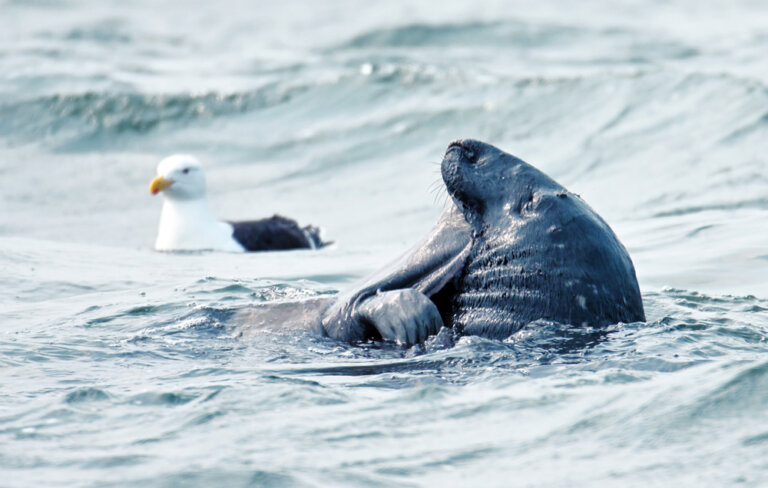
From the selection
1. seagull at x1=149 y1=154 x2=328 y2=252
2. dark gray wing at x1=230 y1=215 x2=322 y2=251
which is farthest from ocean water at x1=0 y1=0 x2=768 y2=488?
seagull at x1=149 y1=154 x2=328 y2=252

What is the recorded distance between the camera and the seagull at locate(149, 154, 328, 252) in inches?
436

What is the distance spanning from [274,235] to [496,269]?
647cm

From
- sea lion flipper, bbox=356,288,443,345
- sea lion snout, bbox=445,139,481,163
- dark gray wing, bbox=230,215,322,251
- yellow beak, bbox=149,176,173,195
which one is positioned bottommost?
sea lion flipper, bbox=356,288,443,345

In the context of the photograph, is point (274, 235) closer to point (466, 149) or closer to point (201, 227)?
point (201, 227)

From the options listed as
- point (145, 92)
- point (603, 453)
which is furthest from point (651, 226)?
point (145, 92)

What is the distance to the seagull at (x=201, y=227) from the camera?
11.1 meters

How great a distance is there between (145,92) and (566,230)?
1385cm

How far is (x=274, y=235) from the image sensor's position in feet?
36.5

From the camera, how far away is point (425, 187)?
43.2 feet

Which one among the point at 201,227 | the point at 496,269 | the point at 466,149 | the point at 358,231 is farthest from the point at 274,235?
the point at 496,269

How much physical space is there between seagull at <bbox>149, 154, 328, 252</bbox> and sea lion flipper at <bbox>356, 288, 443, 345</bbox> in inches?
243

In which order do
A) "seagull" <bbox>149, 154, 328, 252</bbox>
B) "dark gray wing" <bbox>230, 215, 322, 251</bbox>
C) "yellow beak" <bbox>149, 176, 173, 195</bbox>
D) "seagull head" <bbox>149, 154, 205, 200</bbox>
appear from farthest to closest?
"yellow beak" <bbox>149, 176, 173, 195</bbox> < "seagull head" <bbox>149, 154, 205, 200</bbox> < "seagull" <bbox>149, 154, 328, 252</bbox> < "dark gray wing" <bbox>230, 215, 322, 251</bbox>

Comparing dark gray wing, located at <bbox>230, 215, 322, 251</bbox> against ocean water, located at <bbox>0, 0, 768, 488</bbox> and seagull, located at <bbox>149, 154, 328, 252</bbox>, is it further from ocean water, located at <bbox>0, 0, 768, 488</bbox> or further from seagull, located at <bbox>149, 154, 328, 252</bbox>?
ocean water, located at <bbox>0, 0, 768, 488</bbox>

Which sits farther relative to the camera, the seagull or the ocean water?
the seagull
